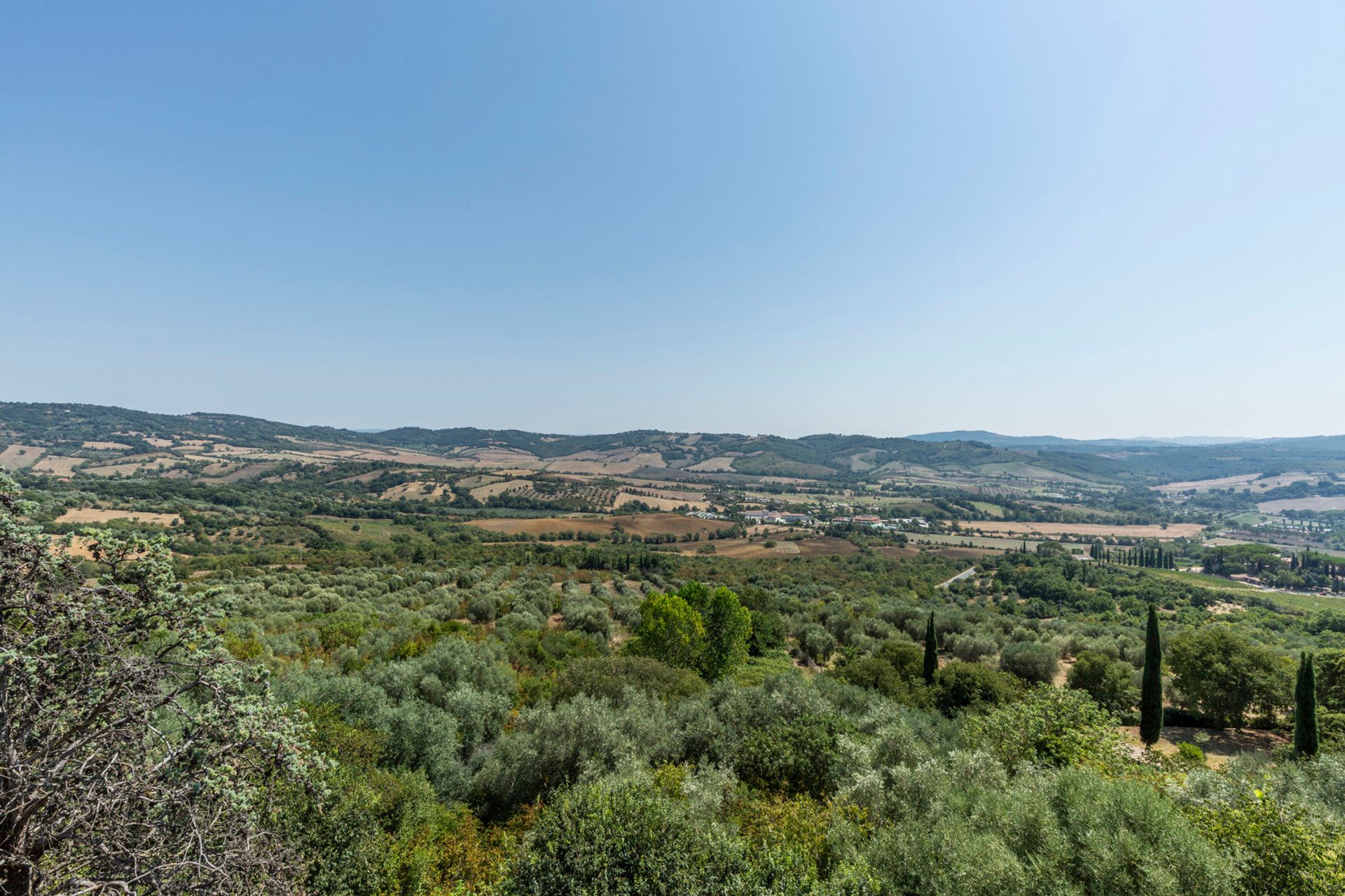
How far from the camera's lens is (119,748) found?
19.0 ft

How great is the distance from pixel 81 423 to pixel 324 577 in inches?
8815

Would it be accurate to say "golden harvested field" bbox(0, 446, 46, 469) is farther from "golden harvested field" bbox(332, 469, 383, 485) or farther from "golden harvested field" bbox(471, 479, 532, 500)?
"golden harvested field" bbox(471, 479, 532, 500)

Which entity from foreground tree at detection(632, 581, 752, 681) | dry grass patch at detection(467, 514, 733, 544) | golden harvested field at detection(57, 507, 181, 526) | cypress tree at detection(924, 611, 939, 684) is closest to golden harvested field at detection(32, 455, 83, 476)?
golden harvested field at detection(57, 507, 181, 526)

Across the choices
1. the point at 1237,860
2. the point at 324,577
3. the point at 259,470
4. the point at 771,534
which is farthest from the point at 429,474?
the point at 1237,860

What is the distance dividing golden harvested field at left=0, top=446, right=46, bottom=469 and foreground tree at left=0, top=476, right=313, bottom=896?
179 meters

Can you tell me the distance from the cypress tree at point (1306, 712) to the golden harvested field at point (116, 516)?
115446mm

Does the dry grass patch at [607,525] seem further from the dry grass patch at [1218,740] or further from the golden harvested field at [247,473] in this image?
the dry grass patch at [1218,740]

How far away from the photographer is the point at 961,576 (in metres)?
95.2

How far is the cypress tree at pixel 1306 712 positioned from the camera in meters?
23.4

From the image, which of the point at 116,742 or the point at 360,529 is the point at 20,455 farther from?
the point at 116,742

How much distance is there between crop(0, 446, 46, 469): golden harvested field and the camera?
123m

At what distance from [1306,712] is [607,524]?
107406 millimetres

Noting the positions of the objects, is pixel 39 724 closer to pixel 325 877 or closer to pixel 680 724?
pixel 325 877

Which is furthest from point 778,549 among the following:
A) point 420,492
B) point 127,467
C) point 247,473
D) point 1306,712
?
point 127,467
